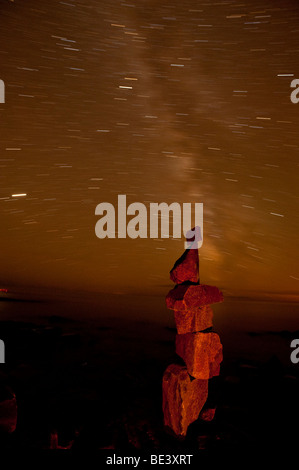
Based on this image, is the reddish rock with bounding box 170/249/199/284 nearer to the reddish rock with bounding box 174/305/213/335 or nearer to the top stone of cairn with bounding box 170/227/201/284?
the top stone of cairn with bounding box 170/227/201/284

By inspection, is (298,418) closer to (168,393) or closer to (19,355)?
(168,393)

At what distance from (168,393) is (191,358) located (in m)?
1.09

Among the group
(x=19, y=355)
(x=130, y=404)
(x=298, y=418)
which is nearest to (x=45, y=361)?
(x=19, y=355)

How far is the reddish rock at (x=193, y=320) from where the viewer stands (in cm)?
755

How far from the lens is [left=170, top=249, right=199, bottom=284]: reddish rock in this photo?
7.57 m

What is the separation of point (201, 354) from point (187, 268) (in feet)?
6.01

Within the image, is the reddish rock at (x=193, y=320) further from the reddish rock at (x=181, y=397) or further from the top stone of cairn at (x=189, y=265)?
the reddish rock at (x=181, y=397)

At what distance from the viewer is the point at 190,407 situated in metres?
7.82

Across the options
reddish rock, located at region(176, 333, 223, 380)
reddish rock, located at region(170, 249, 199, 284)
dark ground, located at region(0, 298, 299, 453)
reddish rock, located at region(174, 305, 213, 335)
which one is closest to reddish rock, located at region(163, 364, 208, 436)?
reddish rock, located at region(176, 333, 223, 380)

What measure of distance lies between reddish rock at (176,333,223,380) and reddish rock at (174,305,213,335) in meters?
0.15

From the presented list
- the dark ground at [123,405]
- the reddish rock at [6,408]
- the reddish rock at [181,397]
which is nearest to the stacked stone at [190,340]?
the reddish rock at [181,397]

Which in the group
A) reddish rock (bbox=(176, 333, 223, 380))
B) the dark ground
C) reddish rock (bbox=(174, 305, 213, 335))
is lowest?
the dark ground

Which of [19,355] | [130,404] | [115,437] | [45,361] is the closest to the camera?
[115,437]
